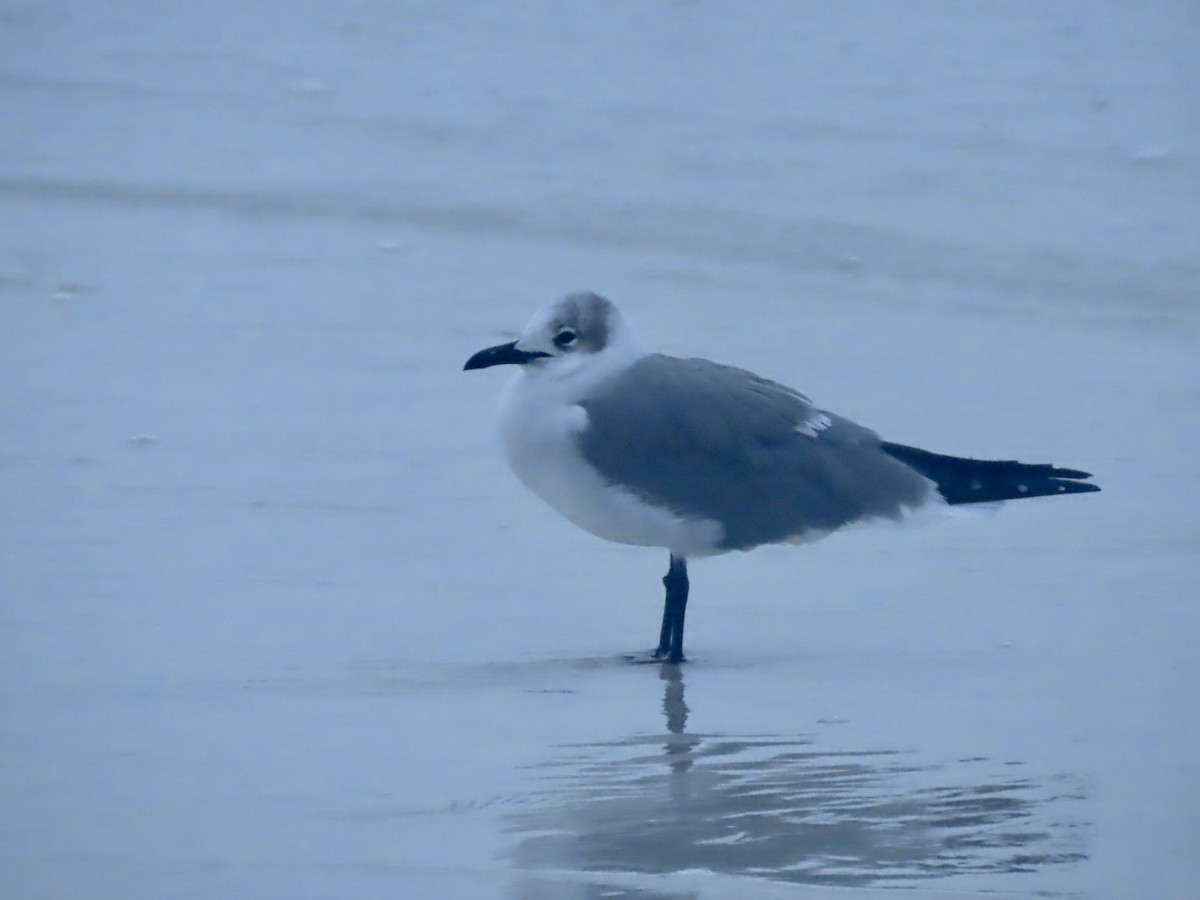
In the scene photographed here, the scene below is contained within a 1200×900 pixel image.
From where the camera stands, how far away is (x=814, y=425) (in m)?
4.13

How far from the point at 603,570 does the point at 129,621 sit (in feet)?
3.52

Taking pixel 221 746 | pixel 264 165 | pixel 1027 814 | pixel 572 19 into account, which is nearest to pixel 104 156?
pixel 264 165

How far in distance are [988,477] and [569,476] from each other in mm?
922

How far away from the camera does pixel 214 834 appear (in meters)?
2.72

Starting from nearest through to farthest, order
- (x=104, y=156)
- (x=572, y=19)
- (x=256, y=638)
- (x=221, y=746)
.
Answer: (x=221, y=746) < (x=256, y=638) < (x=104, y=156) < (x=572, y=19)

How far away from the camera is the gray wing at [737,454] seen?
12.8 ft

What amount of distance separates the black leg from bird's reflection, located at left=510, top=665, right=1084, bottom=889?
0.48 m

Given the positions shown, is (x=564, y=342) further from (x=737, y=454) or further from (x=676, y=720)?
(x=676, y=720)

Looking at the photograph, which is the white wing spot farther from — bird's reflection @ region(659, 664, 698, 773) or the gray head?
bird's reflection @ region(659, 664, 698, 773)

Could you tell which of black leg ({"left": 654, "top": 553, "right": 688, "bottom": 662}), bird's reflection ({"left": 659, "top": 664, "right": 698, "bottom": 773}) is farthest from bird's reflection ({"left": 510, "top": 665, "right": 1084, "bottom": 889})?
black leg ({"left": 654, "top": 553, "right": 688, "bottom": 662})

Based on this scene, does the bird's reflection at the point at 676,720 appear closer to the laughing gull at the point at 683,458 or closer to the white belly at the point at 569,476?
the laughing gull at the point at 683,458

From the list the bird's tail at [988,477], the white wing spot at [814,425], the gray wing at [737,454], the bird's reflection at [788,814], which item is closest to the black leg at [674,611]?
the gray wing at [737,454]

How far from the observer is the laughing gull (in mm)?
3883

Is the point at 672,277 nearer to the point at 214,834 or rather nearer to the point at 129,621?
the point at 129,621
